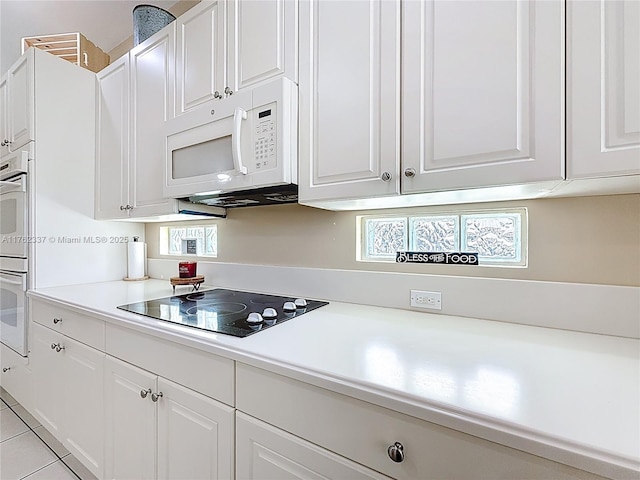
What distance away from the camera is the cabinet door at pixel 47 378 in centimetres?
163

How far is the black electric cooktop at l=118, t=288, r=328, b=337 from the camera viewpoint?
1.08 meters

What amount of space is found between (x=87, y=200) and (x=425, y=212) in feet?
7.12

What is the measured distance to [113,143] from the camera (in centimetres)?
197

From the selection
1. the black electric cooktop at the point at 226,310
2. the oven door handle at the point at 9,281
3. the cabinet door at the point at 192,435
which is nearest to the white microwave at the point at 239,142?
the black electric cooktop at the point at 226,310

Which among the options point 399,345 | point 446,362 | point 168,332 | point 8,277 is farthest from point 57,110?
point 446,362

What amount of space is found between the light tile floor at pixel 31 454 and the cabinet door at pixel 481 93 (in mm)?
2182

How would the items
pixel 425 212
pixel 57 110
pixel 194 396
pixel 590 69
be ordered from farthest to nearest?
pixel 57 110 < pixel 425 212 < pixel 194 396 < pixel 590 69

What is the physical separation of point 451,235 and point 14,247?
2570mm

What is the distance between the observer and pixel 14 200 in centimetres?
193

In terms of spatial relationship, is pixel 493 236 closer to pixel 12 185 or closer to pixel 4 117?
pixel 12 185

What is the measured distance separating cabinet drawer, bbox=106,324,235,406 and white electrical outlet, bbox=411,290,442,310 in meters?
0.76

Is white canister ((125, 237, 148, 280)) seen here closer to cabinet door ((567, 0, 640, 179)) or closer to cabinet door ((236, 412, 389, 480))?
cabinet door ((236, 412, 389, 480))

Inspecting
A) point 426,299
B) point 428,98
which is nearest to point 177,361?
point 426,299

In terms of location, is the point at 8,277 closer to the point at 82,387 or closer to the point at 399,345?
the point at 82,387
